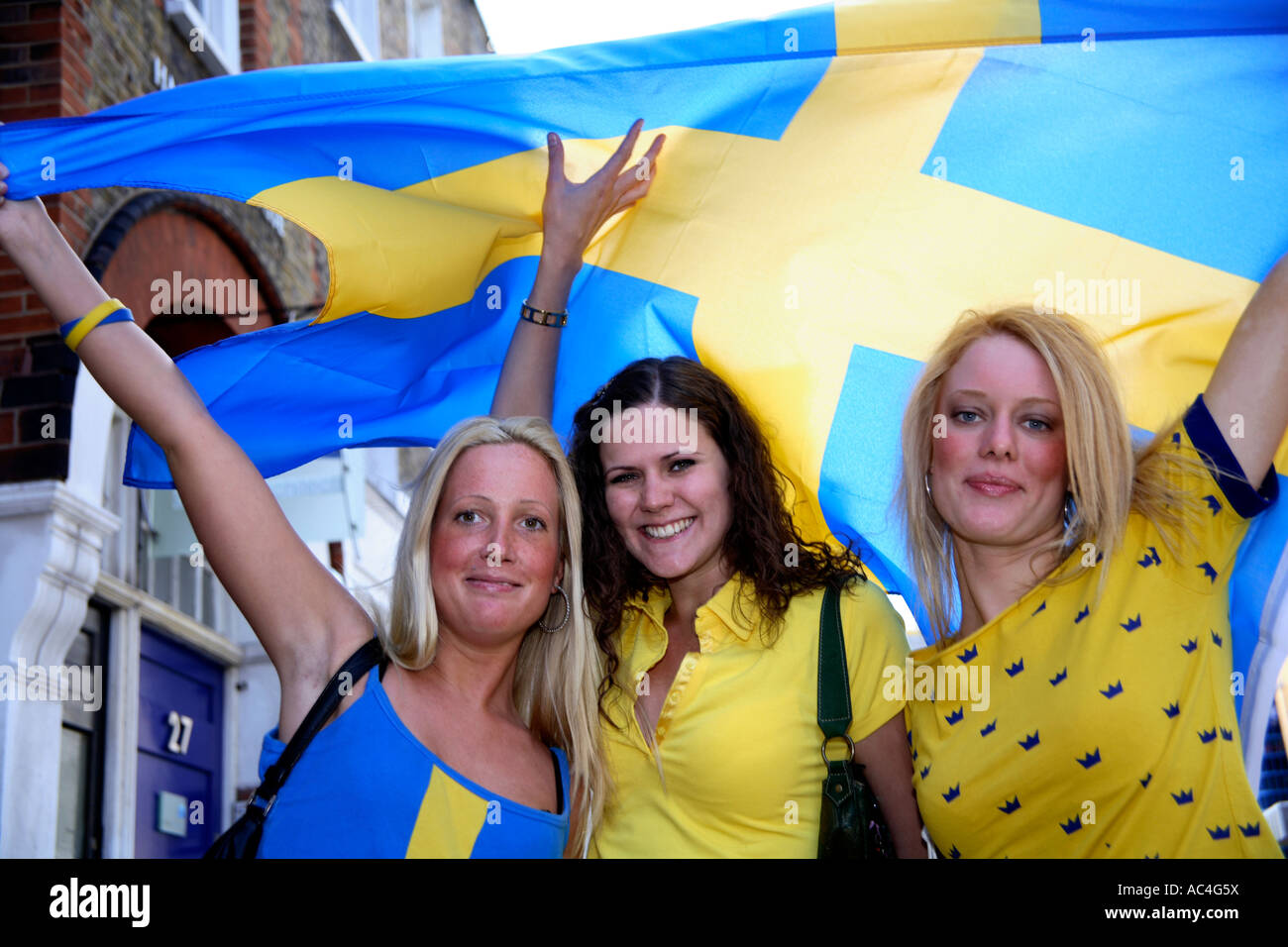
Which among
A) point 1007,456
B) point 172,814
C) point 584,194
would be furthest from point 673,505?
point 172,814

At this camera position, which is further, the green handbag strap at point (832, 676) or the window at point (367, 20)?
A: the window at point (367, 20)

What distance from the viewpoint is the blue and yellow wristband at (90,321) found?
8.62 ft

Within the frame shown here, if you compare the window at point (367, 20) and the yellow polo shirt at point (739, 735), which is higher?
the window at point (367, 20)

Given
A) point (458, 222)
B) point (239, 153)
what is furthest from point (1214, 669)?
point (239, 153)

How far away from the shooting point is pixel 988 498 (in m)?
2.62

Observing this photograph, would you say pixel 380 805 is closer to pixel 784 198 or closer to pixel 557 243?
pixel 557 243

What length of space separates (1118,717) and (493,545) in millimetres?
1259

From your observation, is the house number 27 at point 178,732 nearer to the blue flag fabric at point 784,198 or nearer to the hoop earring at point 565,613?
the blue flag fabric at point 784,198

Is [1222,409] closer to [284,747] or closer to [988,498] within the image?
[988,498]

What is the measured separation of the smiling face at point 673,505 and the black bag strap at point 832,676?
28cm

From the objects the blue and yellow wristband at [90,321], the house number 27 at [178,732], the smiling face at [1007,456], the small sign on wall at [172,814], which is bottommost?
the small sign on wall at [172,814]

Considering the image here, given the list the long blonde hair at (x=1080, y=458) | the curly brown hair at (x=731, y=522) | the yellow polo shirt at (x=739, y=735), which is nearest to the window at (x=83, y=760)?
the curly brown hair at (x=731, y=522)

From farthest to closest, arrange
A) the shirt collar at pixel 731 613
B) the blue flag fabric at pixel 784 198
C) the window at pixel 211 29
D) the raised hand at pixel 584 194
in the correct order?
1. the window at pixel 211 29
2. the raised hand at pixel 584 194
3. the blue flag fabric at pixel 784 198
4. the shirt collar at pixel 731 613

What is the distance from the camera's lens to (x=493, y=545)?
2691mm
